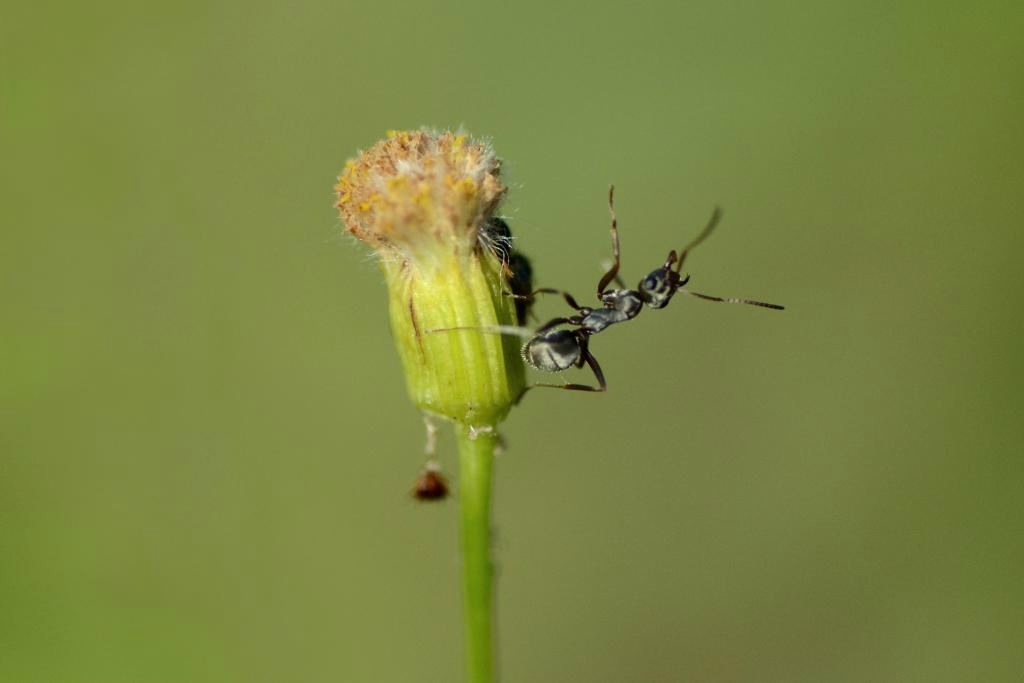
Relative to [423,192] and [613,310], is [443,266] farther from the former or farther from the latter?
[613,310]

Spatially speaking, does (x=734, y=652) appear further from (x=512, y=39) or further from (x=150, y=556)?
(x=512, y=39)

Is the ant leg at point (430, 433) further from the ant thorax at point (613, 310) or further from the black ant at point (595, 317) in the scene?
the ant thorax at point (613, 310)

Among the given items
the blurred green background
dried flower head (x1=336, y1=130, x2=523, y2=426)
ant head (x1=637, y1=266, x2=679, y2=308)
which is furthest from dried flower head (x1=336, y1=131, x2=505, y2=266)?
the blurred green background

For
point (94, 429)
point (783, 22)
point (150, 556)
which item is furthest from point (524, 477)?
point (783, 22)

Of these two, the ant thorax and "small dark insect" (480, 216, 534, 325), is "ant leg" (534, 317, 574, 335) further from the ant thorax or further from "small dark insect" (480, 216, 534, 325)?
the ant thorax

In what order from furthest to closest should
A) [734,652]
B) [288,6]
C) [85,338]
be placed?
[288,6] < [85,338] < [734,652]

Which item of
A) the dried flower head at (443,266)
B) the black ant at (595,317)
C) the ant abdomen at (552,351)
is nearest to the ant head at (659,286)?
the black ant at (595,317)
